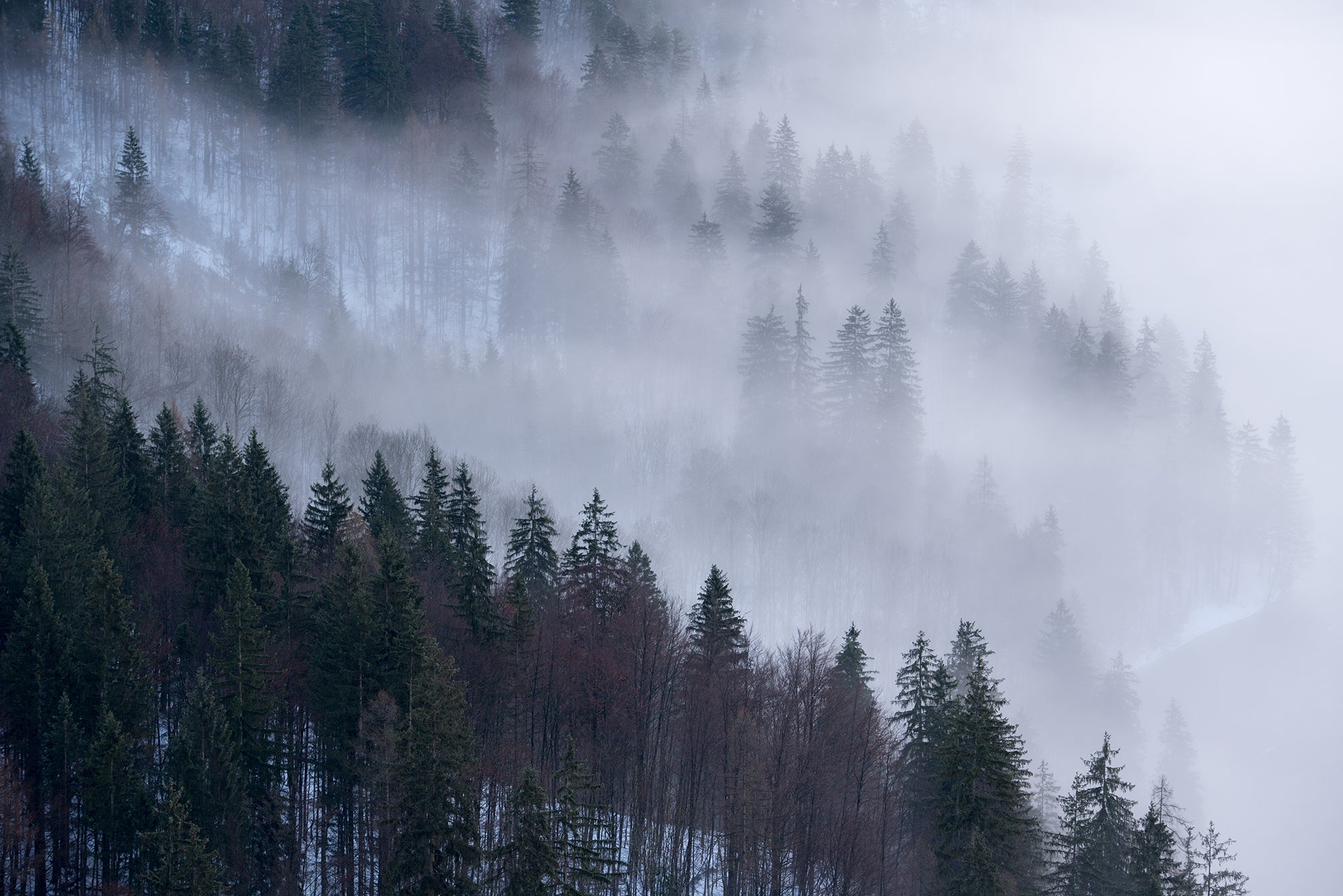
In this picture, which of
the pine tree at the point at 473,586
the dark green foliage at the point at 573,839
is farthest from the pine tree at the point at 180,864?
the pine tree at the point at 473,586

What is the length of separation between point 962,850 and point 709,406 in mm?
75041

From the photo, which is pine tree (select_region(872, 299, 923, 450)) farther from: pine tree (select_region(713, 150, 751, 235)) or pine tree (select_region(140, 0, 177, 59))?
pine tree (select_region(140, 0, 177, 59))

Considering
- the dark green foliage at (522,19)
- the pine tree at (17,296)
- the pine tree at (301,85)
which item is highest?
the dark green foliage at (522,19)

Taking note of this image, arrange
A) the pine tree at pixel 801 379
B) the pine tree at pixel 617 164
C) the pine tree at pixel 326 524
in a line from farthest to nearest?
the pine tree at pixel 617 164 < the pine tree at pixel 801 379 < the pine tree at pixel 326 524

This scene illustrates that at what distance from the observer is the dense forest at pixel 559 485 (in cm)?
2848

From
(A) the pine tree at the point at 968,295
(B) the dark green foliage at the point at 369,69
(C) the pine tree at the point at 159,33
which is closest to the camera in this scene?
(C) the pine tree at the point at 159,33

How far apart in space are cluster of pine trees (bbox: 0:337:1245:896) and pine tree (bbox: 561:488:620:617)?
0.64ft

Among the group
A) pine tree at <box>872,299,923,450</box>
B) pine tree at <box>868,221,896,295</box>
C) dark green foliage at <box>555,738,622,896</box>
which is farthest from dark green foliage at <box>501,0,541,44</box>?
dark green foliage at <box>555,738,622,896</box>

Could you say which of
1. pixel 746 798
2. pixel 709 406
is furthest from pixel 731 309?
pixel 746 798

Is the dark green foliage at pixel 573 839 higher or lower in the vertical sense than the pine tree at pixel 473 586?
lower

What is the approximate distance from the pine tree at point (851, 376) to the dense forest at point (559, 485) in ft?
1.48

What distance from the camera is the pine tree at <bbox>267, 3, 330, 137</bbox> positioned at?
102 meters

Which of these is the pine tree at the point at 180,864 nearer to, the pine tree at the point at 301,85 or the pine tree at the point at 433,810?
the pine tree at the point at 433,810

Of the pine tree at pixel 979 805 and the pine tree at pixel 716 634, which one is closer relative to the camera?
the pine tree at pixel 979 805
